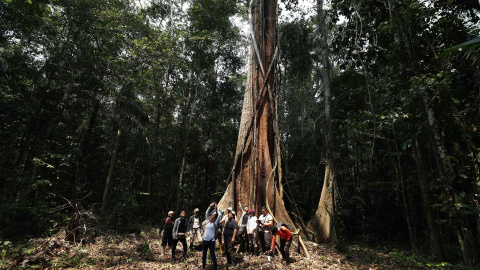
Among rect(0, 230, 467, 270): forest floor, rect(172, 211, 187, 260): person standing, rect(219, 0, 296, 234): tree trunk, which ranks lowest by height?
rect(0, 230, 467, 270): forest floor

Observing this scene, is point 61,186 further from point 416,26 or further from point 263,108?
point 416,26

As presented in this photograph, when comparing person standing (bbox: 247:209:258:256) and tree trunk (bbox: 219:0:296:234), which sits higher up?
tree trunk (bbox: 219:0:296:234)

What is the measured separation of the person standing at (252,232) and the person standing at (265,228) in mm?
132

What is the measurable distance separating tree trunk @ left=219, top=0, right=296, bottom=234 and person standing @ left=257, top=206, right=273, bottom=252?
0.31 m

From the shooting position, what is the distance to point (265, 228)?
5.85 meters

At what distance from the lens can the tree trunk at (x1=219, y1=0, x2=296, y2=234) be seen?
6.51 meters

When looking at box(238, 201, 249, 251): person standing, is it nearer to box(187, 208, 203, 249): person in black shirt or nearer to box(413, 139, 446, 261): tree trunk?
box(187, 208, 203, 249): person in black shirt

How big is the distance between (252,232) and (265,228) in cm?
37

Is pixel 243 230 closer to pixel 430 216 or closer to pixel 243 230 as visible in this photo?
pixel 243 230

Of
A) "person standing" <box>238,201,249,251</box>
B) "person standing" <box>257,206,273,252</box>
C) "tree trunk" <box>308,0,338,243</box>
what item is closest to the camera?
"person standing" <box>257,206,273,252</box>

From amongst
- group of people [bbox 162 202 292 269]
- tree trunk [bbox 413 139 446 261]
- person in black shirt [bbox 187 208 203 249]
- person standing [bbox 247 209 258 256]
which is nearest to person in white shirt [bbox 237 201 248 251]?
group of people [bbox 162 202 292 269]

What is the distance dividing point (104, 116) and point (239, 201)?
38.4 feet

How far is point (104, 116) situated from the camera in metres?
14.6

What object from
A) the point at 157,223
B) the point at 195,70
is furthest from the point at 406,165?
the point at 157,223
